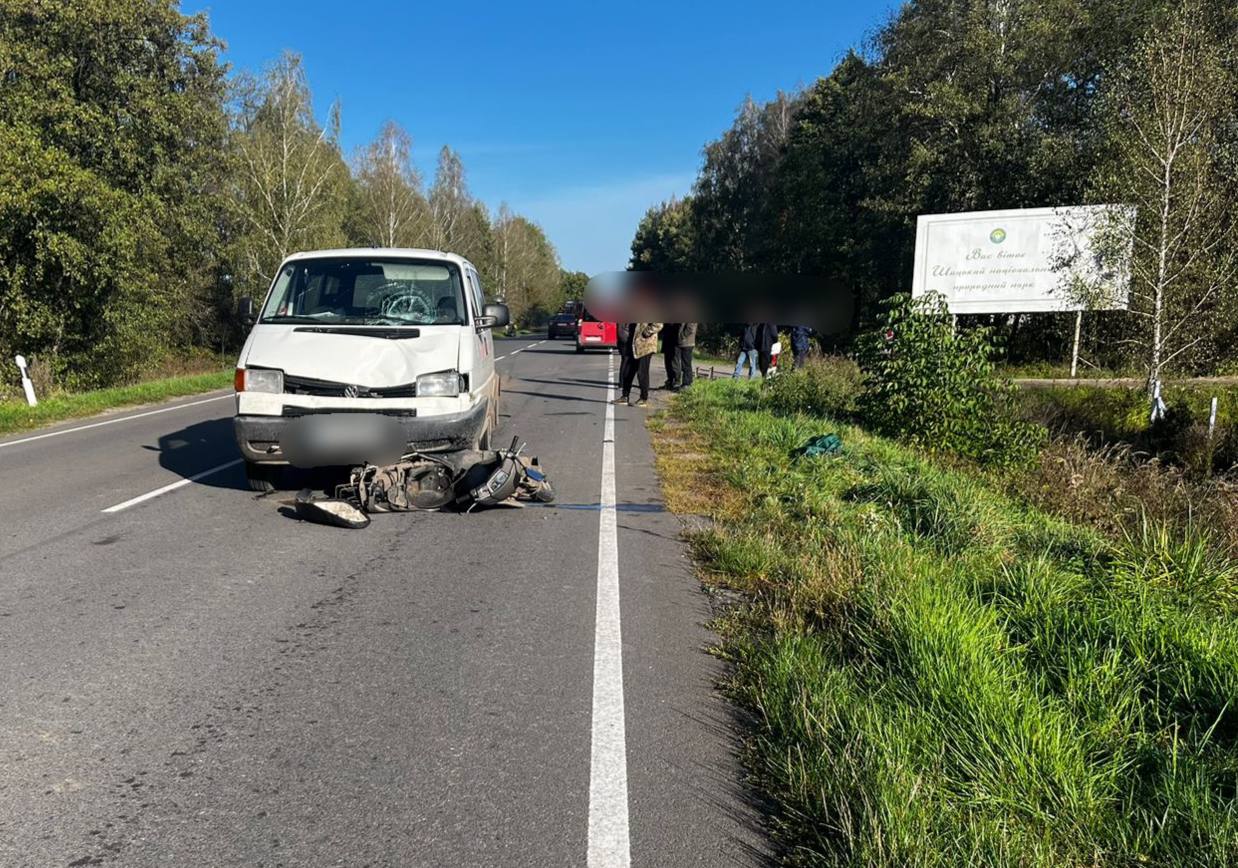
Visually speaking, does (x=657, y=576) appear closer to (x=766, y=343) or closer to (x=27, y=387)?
(x=766, y=343)

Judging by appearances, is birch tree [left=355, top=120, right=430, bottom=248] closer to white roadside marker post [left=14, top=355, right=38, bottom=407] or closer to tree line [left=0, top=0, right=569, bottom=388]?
tree line [left=0, top=0, right=569, bottom=388]

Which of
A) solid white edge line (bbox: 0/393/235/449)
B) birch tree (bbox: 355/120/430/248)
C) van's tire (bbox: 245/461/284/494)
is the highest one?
birch tree (bbox: 355/120/430/248)

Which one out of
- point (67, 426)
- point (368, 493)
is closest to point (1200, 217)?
point (368, 493)

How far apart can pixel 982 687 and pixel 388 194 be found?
178ft

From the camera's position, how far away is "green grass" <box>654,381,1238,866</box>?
2443mm

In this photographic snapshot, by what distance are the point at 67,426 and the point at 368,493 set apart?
9.36 m

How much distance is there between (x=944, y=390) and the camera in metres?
9.57

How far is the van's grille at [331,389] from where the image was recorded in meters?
6.47

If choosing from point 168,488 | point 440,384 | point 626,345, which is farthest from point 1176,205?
point 168,488

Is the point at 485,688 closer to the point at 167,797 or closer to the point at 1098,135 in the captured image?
the point at 167,797

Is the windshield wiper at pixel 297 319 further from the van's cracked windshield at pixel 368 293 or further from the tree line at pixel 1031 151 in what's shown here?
the tree line at pixel 1031 151

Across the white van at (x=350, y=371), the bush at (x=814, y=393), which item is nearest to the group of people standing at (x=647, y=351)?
the bush at (x=814, y=393)

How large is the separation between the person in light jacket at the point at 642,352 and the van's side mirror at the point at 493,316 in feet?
18.3

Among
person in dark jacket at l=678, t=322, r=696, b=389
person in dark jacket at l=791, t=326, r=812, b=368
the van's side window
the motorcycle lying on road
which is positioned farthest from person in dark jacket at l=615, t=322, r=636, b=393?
the motorcycle lying on road
